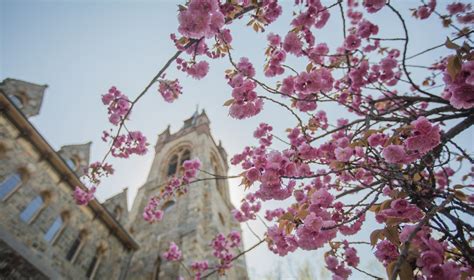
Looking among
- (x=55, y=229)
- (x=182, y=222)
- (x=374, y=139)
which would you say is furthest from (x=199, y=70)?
(x=182, y=222)

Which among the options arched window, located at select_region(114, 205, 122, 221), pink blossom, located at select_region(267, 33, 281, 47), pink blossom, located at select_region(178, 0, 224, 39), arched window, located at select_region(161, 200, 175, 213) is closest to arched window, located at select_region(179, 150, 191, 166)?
arched window, located at select_region(161, 200, 175, 213)

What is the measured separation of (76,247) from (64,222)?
3.61 feet

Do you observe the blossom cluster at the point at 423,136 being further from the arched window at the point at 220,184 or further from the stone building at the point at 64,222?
the arched window at the point at 220,184

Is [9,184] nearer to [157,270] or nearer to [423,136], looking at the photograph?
[157,270]

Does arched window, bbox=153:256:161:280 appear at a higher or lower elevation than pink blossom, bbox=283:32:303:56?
higher

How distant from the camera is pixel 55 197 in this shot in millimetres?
9008

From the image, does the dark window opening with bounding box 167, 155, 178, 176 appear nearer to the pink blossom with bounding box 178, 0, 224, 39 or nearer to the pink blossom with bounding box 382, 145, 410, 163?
the pink blossom with bounding box 178, 0, 224, 39

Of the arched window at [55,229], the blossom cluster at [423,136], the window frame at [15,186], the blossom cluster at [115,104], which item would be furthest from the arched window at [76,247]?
the blossom cluster at [423,136]

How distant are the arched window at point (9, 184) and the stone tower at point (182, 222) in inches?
264

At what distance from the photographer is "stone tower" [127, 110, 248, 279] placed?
38.7ft

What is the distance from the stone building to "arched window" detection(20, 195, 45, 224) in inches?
1.1

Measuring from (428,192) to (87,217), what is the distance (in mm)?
11410

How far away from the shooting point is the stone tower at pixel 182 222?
11789 mm

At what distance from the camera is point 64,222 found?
9.38 m
